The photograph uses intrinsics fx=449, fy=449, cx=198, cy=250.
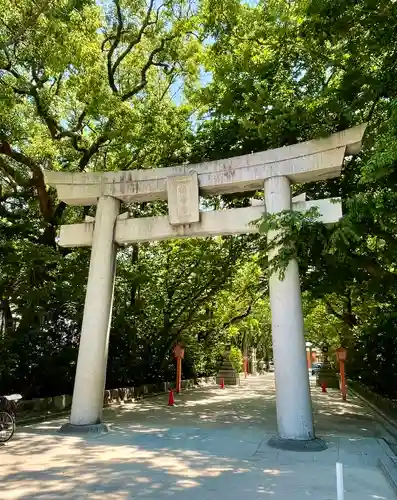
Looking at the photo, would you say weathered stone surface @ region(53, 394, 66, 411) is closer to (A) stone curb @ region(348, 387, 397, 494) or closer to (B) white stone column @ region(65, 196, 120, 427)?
(B) white stone column @ region(65, 196, 120, 427)

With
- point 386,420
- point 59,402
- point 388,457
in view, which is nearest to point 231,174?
point 388,457

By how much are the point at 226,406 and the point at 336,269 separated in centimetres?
663

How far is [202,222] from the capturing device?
10039 millimetres

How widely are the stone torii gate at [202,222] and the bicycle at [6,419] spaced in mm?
1363

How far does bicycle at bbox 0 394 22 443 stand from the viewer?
8.25m

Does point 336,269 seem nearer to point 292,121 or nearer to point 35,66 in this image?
point 292,121

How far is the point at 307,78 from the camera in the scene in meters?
10.6

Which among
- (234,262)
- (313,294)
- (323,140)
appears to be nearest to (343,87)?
(323,140)

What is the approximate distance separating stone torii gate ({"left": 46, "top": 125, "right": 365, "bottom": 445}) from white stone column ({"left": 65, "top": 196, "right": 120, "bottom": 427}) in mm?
21

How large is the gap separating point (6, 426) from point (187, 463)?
3.64 metres

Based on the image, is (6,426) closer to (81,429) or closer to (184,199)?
(81,429)

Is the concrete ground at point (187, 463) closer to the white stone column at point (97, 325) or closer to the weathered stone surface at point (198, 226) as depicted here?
the white stone column at point (97, 325)

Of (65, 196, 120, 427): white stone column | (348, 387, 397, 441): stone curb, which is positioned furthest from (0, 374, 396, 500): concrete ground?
(65, 196, 120, 427): white stone column

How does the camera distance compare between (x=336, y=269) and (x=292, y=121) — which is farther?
(x=336, y=269)
